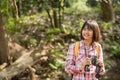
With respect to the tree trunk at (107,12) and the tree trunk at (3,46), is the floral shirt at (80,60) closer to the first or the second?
the tree trunk at (3,46)

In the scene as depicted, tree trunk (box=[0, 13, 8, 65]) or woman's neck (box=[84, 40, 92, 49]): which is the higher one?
woman's neck (box=[84, 40, 92, 49])

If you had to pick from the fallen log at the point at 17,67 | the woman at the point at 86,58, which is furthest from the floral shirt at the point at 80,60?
the fallen log at the point at 17,67

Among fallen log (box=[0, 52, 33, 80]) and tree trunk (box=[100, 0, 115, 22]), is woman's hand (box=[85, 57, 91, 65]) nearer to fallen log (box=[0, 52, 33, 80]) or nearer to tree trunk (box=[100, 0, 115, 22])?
fallen log (box=[0, 52, 33, 80])

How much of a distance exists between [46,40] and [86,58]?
15.5ft

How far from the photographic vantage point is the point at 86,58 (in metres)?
4.16

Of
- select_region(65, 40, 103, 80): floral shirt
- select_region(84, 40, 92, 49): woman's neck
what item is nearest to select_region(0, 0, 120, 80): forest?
select_region(65, 40, 103, 80): floral shirt

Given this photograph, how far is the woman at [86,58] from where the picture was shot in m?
4.21

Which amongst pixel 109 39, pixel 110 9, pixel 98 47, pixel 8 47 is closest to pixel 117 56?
pixel 109 39

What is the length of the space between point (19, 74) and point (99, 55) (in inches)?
141

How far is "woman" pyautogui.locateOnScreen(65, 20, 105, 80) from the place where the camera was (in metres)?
4.21

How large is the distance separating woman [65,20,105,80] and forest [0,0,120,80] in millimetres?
2939

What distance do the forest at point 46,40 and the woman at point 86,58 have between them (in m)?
2.94

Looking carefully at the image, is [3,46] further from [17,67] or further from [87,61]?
[87,61]

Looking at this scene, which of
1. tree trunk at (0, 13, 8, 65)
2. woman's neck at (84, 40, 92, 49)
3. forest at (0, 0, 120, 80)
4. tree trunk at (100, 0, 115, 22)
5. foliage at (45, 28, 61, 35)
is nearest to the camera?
woman's neck at (84, 40, 92, 49)
